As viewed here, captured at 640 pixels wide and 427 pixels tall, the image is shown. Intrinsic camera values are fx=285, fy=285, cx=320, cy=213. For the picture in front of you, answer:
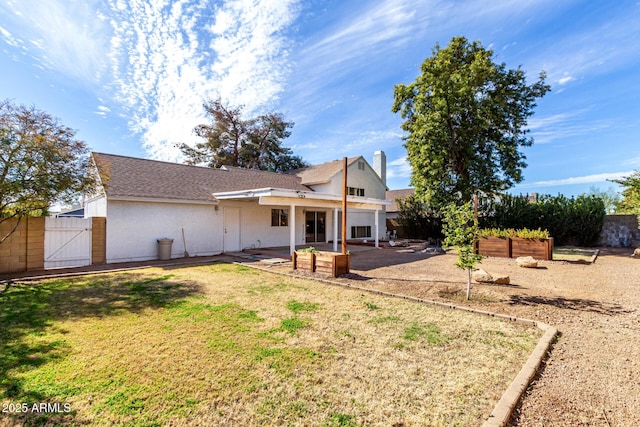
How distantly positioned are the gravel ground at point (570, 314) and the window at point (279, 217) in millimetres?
6945

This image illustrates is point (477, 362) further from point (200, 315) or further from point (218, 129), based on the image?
point (218, 129)

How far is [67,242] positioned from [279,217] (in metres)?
9.78

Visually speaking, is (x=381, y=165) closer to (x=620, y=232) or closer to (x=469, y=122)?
(x=469, y=122)

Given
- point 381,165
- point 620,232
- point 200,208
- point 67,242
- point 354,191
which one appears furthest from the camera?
point 381,165

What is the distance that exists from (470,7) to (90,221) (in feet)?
52.0

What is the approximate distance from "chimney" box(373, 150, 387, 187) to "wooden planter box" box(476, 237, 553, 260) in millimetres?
12002

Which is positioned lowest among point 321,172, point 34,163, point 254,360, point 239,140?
point 254,360

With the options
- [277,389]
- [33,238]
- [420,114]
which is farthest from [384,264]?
[33,238]

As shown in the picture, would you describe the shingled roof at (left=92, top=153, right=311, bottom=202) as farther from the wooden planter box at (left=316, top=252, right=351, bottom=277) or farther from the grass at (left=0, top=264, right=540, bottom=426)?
the wooden planter box at (left=316, top=252, right=351, bottom=277)

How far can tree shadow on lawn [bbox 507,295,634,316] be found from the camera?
18.9ft

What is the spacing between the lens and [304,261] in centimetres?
992

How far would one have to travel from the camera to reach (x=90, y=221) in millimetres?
11070

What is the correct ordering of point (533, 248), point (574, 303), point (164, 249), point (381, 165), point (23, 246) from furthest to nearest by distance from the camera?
point (381, 165) < point (533, 248) < point (164, 249) < point (23, 246) < point (574, 303)

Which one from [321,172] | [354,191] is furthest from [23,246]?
[354,191]
